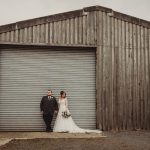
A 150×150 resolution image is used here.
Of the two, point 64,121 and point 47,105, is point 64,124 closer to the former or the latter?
point 64,121

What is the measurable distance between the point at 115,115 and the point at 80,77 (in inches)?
86.6

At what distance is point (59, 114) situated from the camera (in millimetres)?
17609

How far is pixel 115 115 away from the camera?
58.9ft

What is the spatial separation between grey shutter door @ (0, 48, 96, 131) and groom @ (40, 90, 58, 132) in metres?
0.53

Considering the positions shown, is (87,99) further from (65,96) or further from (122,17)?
(122,17)

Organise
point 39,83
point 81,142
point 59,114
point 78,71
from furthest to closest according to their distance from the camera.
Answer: point 78,71, point 39,83, point 59,114, point 81,142

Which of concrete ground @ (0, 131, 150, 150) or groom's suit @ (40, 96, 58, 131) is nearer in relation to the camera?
concrete ground @ (0, 131, 150, 150)

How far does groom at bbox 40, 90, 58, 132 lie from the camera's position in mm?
17391

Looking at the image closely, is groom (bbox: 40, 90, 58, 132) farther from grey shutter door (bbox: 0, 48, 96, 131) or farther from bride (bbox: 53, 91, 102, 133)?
grey shutter door (bbox: 0, 48, 96, 131)

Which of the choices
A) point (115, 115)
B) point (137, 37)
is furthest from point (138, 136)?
point (137, 37)

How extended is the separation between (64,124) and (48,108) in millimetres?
929

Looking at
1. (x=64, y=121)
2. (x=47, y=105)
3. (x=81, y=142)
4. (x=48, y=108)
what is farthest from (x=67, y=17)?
(x=81, y=142)

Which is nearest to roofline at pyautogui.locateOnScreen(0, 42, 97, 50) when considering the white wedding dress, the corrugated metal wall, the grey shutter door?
the grey shutter door

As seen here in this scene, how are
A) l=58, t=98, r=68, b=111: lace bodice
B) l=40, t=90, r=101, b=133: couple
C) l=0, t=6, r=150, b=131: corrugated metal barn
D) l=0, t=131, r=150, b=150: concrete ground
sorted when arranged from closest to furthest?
l=0, t=131, r=150, b=150: concrete ground → l=40, t=90, r=101, b=133: couple → l=58, t=98, r=68, b=111: lace bodice → l=0, t=6, r=150, b=131: corrugated metal barn
